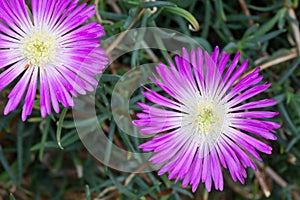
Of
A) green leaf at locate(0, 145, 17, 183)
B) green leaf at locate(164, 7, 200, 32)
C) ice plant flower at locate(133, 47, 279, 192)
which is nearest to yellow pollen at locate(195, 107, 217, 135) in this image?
ice plant flower at locate(133, 47, 279, 192)

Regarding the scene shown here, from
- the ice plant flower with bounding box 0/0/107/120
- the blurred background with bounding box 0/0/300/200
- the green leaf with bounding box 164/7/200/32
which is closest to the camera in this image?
the ice plant flower with bounding box 0/0/107/120

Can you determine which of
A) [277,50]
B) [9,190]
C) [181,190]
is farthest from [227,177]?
[9,190]

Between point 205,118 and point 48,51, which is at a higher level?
point 48,51

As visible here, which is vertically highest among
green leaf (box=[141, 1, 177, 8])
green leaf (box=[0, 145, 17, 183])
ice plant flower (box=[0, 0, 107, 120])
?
green leaf (box=[141, 1, 177, 8])

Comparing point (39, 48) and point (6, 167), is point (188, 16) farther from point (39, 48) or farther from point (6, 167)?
point (6, 167)

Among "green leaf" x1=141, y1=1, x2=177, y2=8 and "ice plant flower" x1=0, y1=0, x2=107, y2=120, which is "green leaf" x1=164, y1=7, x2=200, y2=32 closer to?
"green leaf" x1=141, y1=1, x2=177, y2=8

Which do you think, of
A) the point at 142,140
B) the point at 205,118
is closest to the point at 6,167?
the point at 142,140

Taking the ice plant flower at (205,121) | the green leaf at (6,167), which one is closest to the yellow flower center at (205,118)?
the ice plant flower at (205,121)
